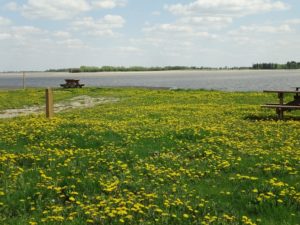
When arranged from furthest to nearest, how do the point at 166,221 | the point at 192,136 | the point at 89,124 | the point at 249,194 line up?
the point at 89,124 → the point at 192,136 → the point at 249,194 → the point at 166,221

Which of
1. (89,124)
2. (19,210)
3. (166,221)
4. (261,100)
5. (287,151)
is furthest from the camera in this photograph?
(261,100)

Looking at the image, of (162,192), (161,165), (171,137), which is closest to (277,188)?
(162,192)

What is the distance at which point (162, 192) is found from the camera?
26.6 ft

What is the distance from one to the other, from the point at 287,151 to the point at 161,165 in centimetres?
344

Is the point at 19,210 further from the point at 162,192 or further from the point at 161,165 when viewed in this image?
the point at 161,165

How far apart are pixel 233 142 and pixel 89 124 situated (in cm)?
591

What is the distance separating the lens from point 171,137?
44.3 ft

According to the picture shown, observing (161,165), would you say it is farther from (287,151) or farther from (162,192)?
(287,151)

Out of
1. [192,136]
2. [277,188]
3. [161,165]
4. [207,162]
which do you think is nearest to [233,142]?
[192,136]

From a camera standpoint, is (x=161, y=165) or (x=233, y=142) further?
(x=233, y=142)

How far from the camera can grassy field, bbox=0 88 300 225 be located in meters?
7.05

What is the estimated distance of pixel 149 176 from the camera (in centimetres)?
927

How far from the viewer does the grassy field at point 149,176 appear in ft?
23.1

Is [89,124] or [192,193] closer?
[192,193]
